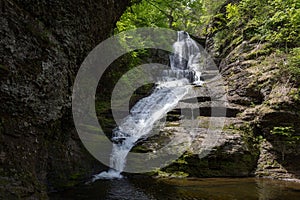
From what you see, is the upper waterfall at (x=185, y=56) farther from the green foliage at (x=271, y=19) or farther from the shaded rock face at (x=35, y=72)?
the shaded rock face at (x=35, y=72)

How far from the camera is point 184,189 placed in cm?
712

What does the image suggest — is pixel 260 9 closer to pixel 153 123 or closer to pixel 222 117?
pixel 222 117

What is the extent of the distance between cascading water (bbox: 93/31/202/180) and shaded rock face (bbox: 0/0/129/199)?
4.18 metres

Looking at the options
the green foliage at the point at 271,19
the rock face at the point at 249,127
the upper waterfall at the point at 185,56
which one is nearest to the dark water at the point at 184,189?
the rock face at the point at 249,127

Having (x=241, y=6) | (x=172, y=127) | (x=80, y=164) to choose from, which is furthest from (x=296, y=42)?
(x=80, y=164)

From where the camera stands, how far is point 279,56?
1118 cm

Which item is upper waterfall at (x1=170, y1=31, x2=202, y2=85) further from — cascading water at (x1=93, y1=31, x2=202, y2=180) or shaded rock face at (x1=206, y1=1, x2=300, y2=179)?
shaded rock face at (x1=206, y1=1, x2=300, y2=179)

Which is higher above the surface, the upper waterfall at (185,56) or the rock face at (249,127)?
the upper waterfall at (185,56)

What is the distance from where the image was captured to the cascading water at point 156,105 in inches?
374

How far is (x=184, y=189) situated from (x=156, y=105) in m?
5.81

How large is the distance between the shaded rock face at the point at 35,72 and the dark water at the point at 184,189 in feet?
6.53

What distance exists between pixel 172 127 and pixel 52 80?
6749 mm

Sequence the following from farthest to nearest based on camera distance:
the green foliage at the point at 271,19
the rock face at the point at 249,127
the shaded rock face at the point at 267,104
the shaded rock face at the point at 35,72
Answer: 1. the green foliage at the point at 271,19
2. the shaded rock face at the point at 267,104
3. the rock face at the point at 249,127
4. the shaded rock face at the point at 35,72

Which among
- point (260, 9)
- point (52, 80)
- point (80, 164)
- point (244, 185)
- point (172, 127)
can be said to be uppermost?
point (260, 9)
